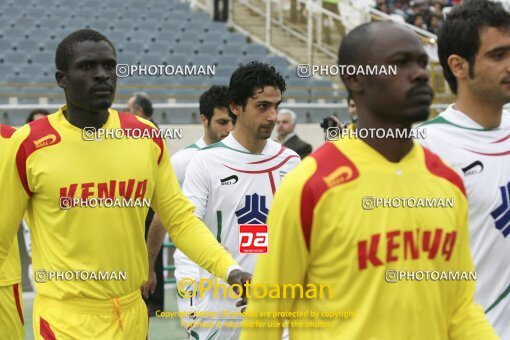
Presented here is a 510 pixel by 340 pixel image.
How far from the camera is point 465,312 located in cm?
344

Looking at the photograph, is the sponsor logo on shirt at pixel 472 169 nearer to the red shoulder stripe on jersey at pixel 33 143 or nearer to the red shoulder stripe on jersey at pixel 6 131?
the red shoulder stripe on jersey at pixel 33 143

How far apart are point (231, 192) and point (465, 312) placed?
280cm

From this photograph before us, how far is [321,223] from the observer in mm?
3199

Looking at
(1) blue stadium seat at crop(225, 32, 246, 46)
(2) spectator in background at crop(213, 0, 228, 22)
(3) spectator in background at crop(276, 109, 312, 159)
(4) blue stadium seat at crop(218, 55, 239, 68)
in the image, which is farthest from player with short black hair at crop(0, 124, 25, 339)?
(2) spectator in background at crop(213, 0, 228, 22)

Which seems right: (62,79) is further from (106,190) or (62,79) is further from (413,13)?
(413,13)

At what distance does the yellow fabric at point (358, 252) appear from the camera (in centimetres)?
320

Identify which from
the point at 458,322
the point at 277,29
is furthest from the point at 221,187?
the point at 277,29

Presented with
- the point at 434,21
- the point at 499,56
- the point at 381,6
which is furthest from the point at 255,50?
the point at 499,56

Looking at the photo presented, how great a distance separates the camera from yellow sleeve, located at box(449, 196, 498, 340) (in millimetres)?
3400

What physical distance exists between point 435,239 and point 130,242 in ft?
6.26

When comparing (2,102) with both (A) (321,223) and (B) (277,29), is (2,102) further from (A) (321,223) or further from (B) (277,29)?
(A) (321,223)

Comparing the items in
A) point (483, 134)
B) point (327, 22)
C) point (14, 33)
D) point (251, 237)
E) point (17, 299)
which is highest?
point (483, 134)

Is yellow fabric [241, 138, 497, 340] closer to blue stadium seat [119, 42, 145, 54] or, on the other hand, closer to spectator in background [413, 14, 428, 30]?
blue stadium seat [119, 42, 145, 54]

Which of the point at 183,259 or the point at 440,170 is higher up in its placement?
the point at 440,170
